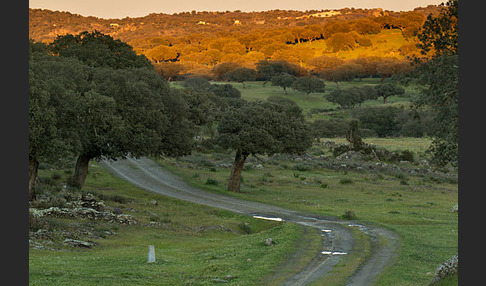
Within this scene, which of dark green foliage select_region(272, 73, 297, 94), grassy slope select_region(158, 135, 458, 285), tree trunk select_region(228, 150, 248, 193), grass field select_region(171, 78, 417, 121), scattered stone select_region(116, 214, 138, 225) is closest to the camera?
grassy slope select_region(158, 135, 458, 285)

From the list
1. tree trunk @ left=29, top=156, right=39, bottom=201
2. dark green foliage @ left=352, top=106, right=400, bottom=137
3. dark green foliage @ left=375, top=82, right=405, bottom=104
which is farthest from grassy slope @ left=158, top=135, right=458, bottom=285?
dark green foliage @ left=375, top=82, right=405, bottom=104

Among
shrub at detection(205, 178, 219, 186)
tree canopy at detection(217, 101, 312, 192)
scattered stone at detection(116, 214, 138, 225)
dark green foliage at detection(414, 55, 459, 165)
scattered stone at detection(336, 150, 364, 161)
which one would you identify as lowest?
scattered stone at detection(336, 150, 364, 161)

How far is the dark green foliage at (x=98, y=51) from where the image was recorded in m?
60.4

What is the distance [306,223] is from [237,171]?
17.4 metres

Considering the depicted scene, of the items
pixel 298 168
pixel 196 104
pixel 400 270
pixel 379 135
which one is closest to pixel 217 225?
pixel 400 270

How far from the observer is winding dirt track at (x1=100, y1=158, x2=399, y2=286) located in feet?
73.4

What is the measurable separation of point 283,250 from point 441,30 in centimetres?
1148

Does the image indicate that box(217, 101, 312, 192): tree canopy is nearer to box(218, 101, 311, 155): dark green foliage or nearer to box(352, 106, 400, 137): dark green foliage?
box(218, 101, 311, 155): dark green foliage

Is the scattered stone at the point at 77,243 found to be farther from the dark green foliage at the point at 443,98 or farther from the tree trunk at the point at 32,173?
the dark green foliage at the point at 443,98

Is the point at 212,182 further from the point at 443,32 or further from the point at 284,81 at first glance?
the point at 284,81

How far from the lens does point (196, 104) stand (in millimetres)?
96625

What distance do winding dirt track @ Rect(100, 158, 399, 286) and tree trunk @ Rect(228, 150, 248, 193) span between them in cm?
282

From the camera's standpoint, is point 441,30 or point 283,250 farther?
point 283,250

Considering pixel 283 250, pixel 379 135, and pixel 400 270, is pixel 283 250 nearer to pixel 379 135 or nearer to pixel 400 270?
pixel 400 270
